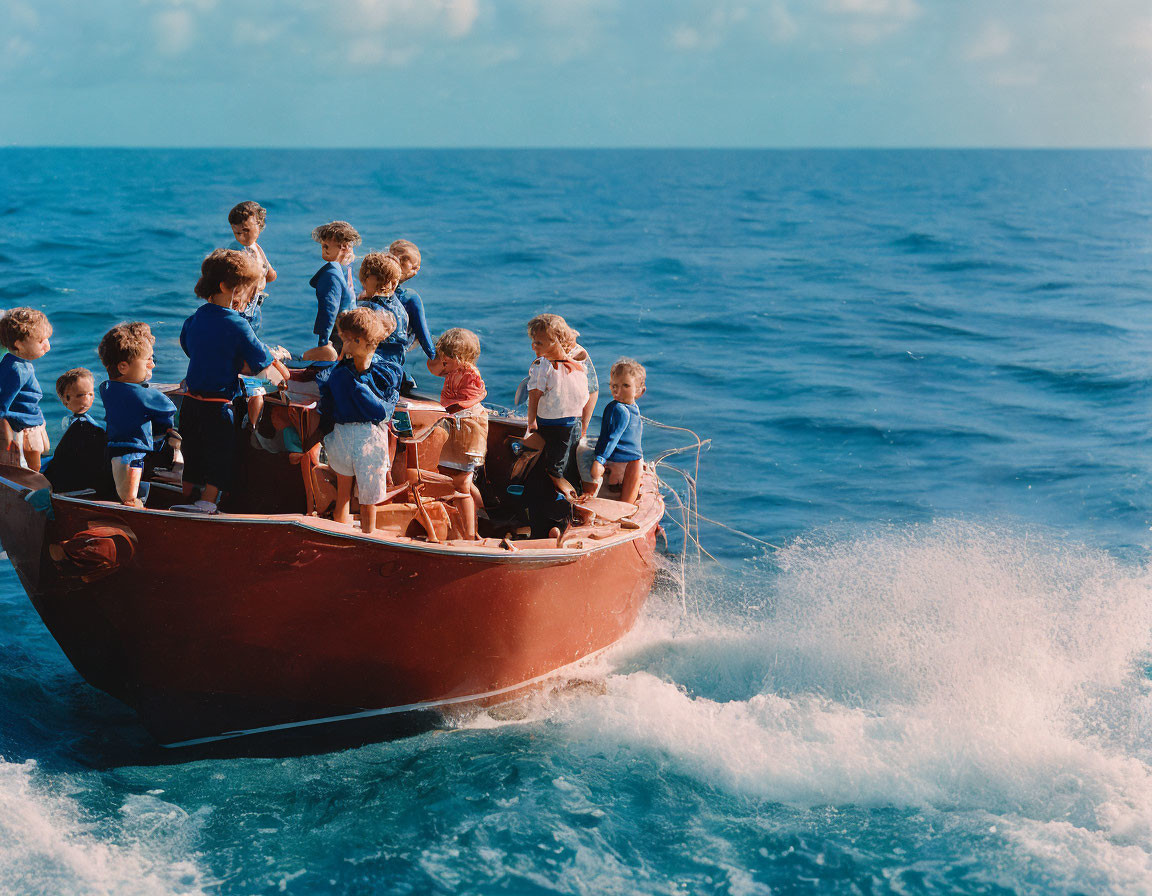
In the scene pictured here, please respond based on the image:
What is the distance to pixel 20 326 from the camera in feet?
20.2

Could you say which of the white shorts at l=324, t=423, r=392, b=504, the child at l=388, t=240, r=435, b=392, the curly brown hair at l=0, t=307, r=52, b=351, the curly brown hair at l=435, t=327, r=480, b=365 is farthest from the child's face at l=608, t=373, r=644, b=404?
the curly brown hair at l=0, t=307, r=52, b=351

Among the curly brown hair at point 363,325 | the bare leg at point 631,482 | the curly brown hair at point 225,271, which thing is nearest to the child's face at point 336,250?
the curly brown hair at point 225,271

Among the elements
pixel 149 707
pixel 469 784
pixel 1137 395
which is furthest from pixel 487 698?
pixel 1137 395

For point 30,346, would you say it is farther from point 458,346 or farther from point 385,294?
point 458,346

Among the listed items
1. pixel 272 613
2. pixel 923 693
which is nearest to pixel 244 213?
pixel 272 613

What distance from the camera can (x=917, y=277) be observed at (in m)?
28.0

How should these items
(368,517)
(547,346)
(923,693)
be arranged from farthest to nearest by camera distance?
(923,693) → (547,346) → (368,517)

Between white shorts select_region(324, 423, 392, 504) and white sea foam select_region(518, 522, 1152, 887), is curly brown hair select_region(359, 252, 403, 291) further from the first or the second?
white sea foam select_region(518, 522, 1152, 887)

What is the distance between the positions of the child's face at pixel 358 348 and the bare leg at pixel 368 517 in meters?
0.74

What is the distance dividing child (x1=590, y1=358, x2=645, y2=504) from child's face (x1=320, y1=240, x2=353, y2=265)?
1.77 meters

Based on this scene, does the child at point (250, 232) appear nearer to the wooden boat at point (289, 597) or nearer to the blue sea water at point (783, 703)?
the wooden boat at point (289, 597)

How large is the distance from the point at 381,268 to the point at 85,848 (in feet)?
10.7

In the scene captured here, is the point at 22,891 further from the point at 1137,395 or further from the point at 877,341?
the point at 877,341

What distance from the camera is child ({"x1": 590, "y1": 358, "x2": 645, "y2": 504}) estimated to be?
6.63 metres
